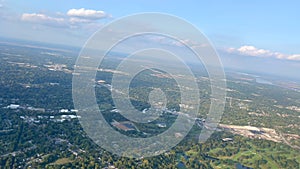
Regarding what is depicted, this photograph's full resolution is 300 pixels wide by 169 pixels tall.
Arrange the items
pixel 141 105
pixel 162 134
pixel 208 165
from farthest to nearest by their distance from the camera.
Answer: pixel 141 105 → pixel 162 134 → pixel 208 165

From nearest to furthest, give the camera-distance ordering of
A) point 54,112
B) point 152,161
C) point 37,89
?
1. point 152,161
2. point 54,112
3. point 37,89

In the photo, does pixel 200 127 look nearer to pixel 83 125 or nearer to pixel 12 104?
pixel 83 125

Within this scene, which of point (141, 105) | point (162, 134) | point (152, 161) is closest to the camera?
point (152, 161)

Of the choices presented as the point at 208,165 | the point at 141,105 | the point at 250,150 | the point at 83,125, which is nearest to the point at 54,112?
the point at 83,125

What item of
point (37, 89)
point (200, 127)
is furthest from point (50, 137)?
point (37, 89)

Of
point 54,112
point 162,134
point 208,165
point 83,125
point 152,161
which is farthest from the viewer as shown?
point 54,112

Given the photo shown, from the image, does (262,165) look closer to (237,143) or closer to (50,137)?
(237,143)

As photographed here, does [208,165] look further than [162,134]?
No

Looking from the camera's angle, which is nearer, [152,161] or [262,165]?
[152,161]

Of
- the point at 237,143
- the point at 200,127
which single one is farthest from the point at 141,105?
the point at 237,143
